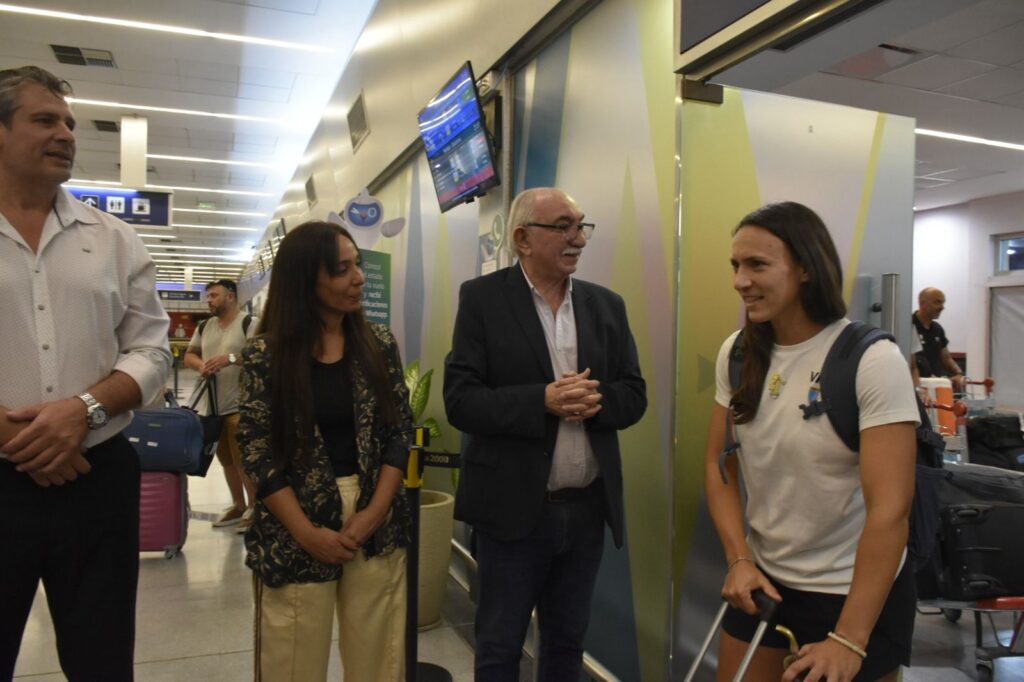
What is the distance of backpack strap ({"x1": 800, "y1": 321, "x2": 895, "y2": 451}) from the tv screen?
2605 millimetres

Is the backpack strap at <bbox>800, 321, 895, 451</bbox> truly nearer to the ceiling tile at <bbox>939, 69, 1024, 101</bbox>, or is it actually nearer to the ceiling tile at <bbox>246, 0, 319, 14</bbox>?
the ceiling tile at <bbox>939, 69, 1024, 101</bbox>

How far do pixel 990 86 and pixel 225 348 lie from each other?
271 inches

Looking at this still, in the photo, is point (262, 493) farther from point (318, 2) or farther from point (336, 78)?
point (336, 78)

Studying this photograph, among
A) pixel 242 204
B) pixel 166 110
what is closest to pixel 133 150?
pixel 166 110

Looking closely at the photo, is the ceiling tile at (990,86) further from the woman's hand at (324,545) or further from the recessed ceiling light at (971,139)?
the woman's hand at (324,545)

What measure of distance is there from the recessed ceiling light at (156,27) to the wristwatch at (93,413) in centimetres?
664

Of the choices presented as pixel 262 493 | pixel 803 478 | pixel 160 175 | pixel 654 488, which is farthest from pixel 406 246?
pixel 160 175

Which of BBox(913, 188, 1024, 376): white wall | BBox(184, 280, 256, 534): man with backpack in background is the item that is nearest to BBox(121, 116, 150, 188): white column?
BBox(184, 280, 256, 534): man with backpack in background

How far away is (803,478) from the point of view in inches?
53.7

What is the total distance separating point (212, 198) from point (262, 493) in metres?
15.1

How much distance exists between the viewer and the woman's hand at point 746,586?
1375 millimetres

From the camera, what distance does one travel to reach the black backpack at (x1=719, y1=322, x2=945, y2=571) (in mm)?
1304

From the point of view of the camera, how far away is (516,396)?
6.09 ft

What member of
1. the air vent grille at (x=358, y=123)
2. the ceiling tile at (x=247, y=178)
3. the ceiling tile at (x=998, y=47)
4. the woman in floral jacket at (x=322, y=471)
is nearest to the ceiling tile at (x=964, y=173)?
the ceiling tile at (x=998, y=47)
